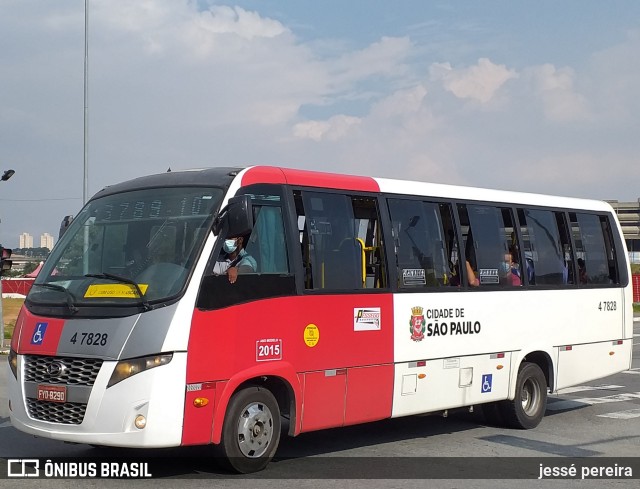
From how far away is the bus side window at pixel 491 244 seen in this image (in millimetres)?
11664

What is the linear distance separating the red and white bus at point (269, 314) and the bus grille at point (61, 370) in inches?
0.6

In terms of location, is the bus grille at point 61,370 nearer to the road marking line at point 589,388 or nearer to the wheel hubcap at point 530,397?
the wheel hubcap at point 530,397

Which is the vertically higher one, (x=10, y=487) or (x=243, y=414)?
(x=243, y=414)

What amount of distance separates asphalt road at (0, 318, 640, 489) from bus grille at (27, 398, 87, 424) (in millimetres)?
553

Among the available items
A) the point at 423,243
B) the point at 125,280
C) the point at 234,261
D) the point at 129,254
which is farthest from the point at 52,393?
the point at 423,243

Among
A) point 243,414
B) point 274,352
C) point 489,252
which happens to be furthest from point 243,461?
point 489,252

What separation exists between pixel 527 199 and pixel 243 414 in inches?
240

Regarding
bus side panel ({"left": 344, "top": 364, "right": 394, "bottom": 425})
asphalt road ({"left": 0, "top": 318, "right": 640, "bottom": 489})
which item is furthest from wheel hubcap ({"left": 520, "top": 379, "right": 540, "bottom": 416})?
bus side panel ({"left": 344, "top": 364, "right": 394, "bottom": 425})

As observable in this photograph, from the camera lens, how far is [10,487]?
780 cm

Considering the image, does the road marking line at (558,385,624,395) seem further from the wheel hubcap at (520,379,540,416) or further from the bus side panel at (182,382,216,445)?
A: the bus side panel at (182,382,216,445)

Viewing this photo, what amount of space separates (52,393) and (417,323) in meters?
4.20

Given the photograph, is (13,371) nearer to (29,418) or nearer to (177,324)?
(29,418)

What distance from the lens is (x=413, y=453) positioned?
1005 centimetres

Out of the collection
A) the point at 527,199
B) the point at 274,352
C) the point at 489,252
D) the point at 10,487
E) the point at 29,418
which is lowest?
the point at 10,487
